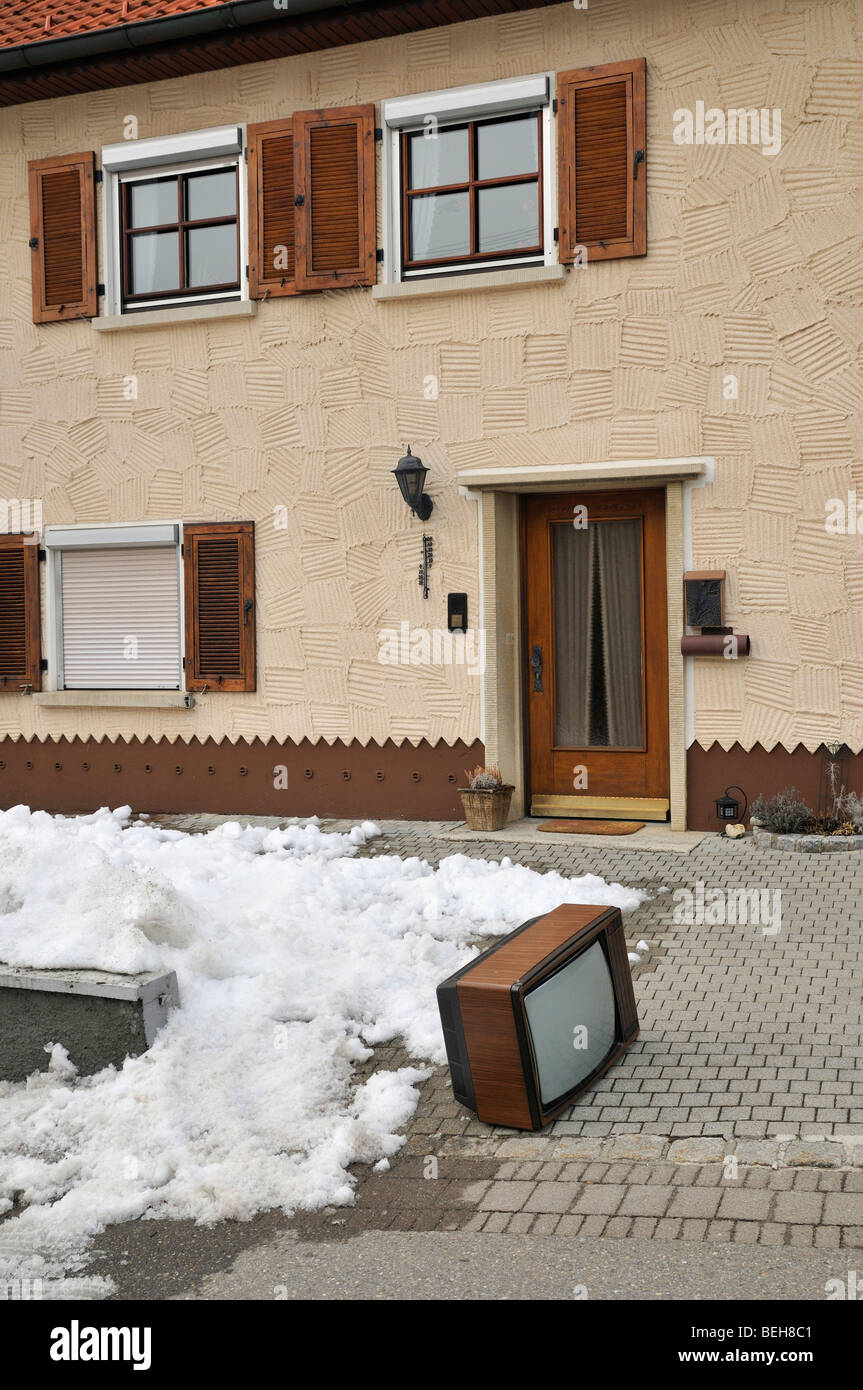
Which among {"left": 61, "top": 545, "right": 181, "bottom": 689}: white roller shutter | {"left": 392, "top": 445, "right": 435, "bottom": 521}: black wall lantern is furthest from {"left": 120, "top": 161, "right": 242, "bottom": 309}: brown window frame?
{"left": 392, "top": 445, "right": 435, "bottom": 521}: black wall lantern

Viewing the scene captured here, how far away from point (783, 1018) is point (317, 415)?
697cm

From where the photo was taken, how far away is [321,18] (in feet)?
36.0

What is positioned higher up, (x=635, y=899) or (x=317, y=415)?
(x=317, y=415)

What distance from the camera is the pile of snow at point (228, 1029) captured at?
15.1 feet

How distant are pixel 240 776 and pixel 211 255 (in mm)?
4448

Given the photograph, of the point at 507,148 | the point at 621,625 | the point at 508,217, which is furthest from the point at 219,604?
the point at 507,148

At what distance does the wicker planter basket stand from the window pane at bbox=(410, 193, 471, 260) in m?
4.22

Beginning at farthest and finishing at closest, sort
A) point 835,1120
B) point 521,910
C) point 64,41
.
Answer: point 64,41
point 521,910
point 835,1120

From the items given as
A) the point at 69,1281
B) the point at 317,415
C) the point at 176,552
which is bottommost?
the point at 69,1281

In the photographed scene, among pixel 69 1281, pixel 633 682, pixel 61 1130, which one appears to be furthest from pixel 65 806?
pixel 69 1281

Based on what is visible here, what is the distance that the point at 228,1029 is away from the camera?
5688mm

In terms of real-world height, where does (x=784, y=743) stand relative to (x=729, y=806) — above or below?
above

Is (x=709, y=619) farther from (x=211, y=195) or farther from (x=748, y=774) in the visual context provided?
(x=211, y=195)

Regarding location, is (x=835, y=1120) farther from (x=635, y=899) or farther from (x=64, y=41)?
(x=64, y=41)
